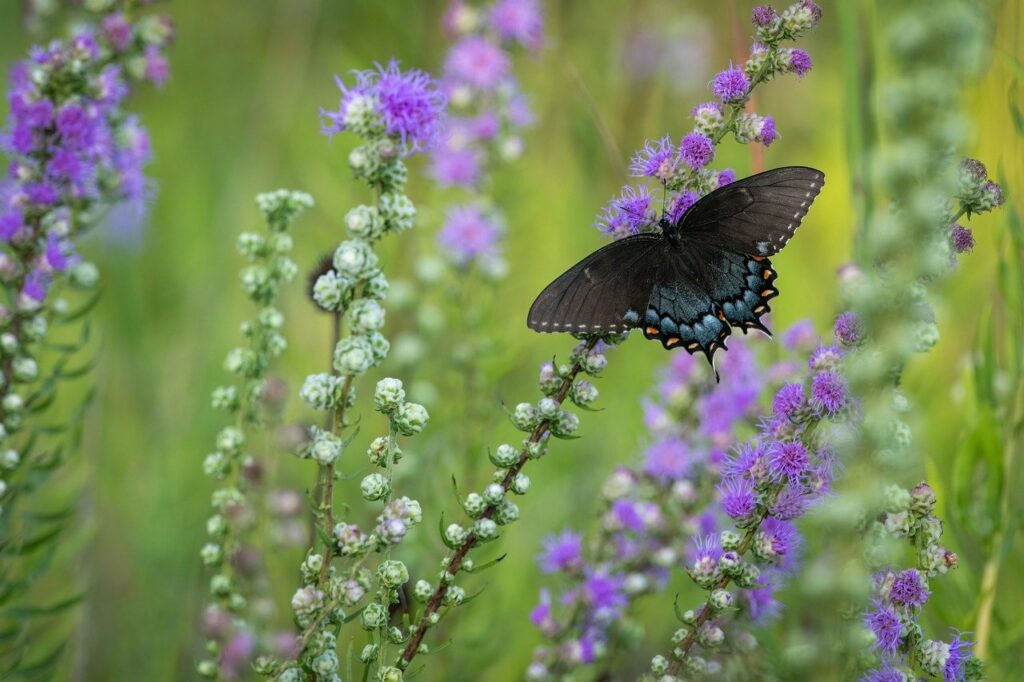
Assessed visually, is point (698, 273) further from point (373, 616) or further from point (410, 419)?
point (373, 616)

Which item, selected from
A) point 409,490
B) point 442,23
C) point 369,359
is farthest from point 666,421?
point 442,23

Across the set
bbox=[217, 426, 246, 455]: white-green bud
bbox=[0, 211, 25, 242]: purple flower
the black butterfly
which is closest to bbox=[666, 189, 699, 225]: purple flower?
the black butterfly

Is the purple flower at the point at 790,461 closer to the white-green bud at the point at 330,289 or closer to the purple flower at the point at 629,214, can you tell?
the purple flower at the point at 629,214

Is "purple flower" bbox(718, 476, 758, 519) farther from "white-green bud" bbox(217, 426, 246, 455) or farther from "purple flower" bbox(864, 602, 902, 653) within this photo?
"white-green bud" bbox(217, 426, 246, 455)

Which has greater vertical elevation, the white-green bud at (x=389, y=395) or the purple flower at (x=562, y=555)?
the purple flower at (x=562, y=555)

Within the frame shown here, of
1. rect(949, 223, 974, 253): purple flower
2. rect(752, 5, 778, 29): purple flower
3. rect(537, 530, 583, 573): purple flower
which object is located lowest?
rect(537, 530, 583, 573): purple flower

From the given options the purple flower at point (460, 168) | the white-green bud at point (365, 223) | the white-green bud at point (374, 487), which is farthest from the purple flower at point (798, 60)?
the purple flower at point (460, 168)
